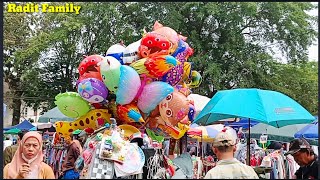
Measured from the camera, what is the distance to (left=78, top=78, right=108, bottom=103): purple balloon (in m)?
5.50

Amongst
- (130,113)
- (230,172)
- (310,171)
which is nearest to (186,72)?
(130,113)

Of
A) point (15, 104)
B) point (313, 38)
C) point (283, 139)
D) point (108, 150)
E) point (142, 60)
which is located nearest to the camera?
point (108, 150)

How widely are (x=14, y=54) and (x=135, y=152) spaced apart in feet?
49.3

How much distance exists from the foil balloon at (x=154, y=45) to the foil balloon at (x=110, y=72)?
429mm

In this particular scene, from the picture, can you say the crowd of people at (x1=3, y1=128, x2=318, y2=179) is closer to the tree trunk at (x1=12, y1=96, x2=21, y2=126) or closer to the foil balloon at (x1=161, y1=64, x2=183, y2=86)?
the foil balloon at (x1=161, y1=64, x2=183, y2=86)

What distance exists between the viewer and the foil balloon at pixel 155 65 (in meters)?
5.40

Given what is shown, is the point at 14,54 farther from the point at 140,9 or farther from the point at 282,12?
the point at 282,12

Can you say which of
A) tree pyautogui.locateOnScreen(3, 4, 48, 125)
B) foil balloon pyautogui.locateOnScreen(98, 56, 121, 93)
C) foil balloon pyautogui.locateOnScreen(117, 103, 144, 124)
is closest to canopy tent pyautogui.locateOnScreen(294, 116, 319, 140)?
foil balloon pyautogui.locateOnScreen(117, 103, 144, 124)

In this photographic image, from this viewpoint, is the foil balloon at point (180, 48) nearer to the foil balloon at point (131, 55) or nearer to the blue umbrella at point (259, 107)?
the foil balloon at point (131, 55)

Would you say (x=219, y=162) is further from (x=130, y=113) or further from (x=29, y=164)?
(x=130, y=113)

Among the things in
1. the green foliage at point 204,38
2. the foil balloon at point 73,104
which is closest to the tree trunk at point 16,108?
the green foliage at point 204,38

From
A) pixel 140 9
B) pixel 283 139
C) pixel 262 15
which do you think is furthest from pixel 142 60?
pixel 262 15

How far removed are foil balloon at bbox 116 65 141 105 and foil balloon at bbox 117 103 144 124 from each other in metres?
0.08

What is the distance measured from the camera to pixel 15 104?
2167 centimetres
